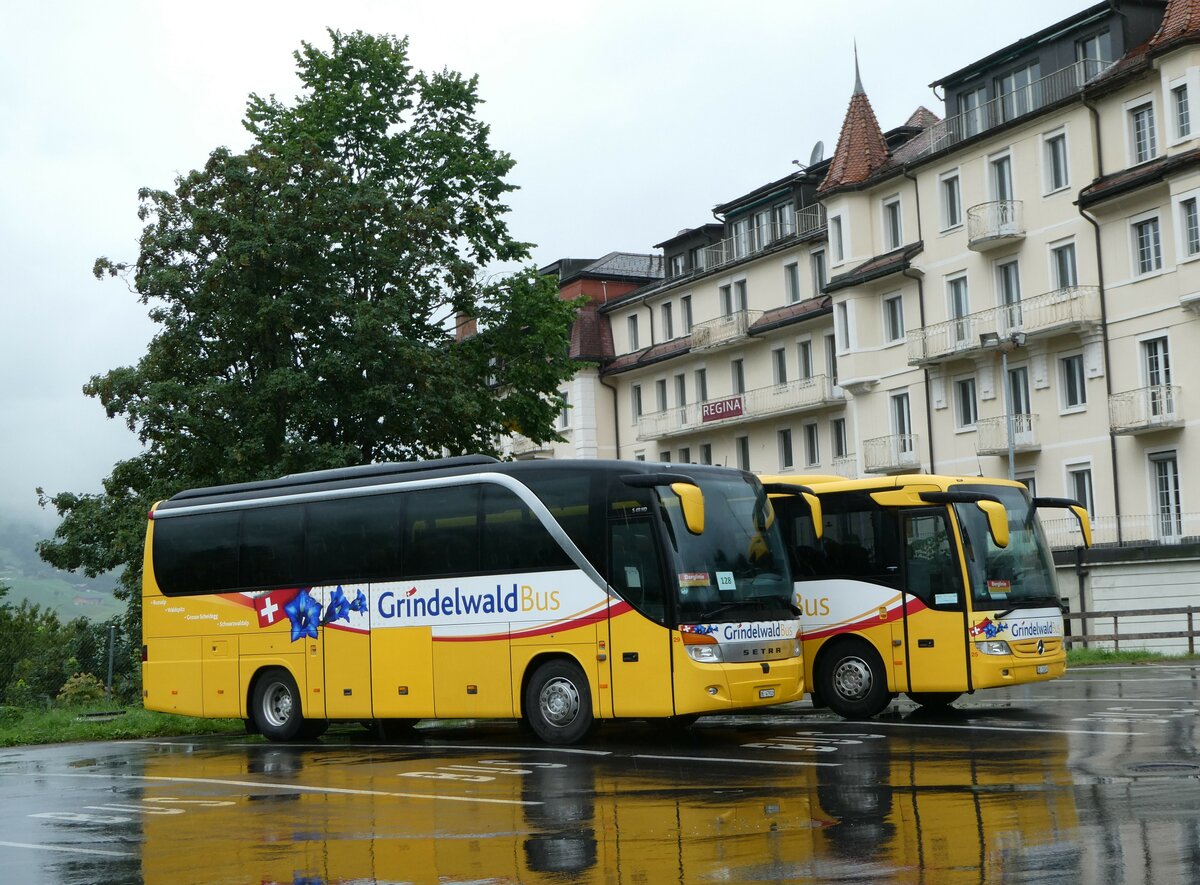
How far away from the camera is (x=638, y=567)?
60.9 ft

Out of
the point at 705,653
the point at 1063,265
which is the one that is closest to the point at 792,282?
the point at 1063,265

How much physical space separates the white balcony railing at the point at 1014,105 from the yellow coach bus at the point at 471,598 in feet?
105

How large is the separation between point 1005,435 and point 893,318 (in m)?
7.97

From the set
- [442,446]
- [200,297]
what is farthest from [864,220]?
[200,297]

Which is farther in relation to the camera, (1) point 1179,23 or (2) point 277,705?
(1) point 1179,23

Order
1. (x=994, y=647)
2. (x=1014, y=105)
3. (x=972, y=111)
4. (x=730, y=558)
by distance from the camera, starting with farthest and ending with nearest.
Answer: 1. (x=972, y=111)
2. (x=1014, y=105)
3. (x=994, y=647)
4. (x=730, y=558)

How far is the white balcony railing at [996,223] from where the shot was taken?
4875 centimetres

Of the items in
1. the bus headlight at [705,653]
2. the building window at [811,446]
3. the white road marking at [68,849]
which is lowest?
the white road marking at [68,849]

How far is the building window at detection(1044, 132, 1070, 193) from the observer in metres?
47.3

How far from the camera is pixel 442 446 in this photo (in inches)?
1511

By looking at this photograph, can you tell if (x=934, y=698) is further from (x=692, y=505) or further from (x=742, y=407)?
(x=742, y=407)

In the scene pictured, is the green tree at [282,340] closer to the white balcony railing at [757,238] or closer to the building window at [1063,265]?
the building window at [1063,265]

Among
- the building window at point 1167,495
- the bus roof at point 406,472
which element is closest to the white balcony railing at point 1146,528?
the building window at point 1167,495

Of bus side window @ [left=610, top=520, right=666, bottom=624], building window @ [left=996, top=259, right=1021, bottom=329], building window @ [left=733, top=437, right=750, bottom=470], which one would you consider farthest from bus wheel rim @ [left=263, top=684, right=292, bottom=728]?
building window @ [left=733, top=437, right=750, bottom=470]
